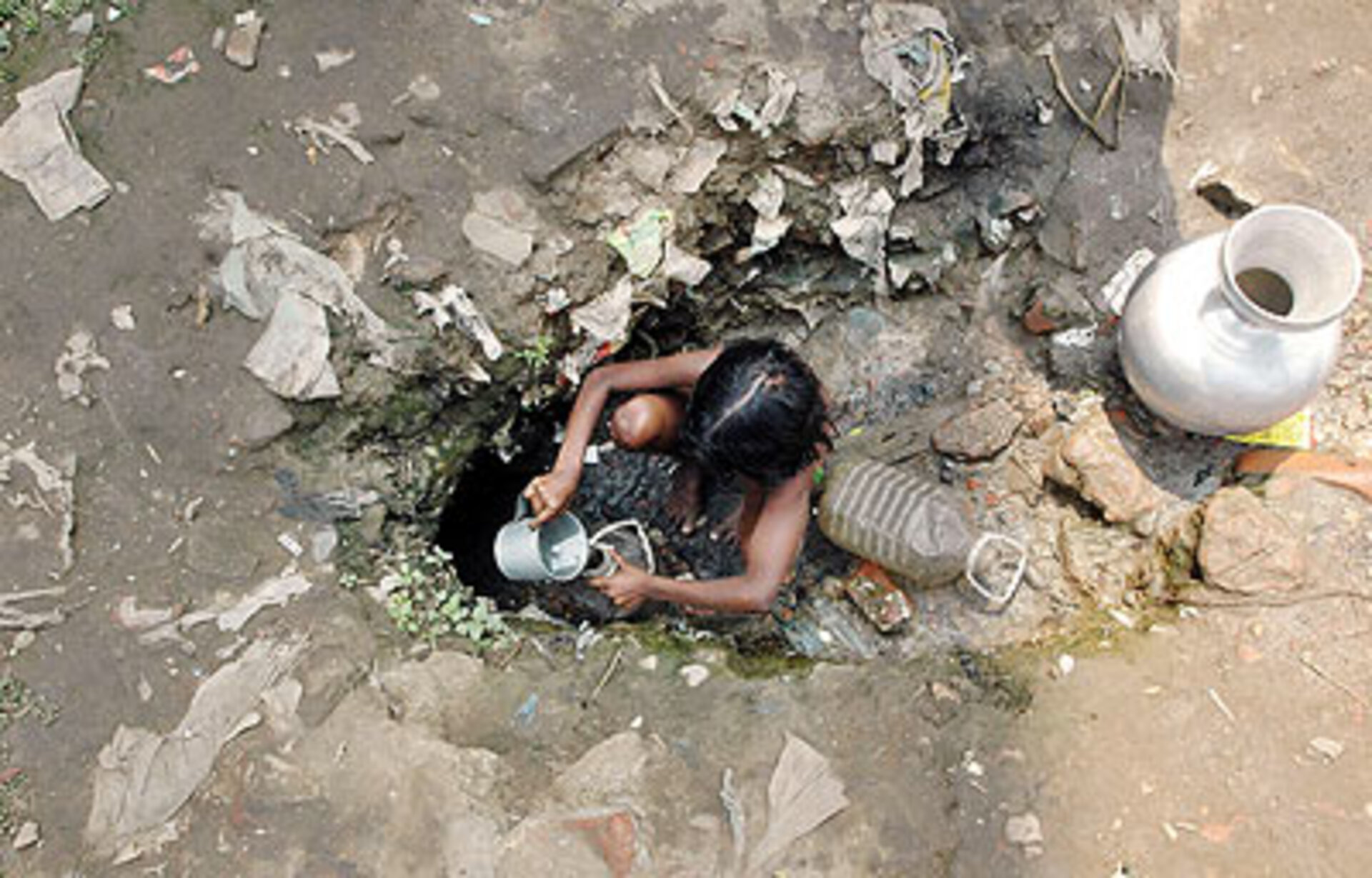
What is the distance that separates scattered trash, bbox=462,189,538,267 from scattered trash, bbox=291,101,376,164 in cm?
32

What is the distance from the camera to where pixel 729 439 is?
2357 millimetres

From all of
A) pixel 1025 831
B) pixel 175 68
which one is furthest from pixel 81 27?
pixel 1025 831

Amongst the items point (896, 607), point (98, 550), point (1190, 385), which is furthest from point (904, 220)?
point (98, 550)

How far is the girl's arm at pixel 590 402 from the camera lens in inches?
104

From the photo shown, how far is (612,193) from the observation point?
2875 mm

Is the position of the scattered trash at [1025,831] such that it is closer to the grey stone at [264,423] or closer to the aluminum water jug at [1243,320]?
the aluminum water jug at [1243,320]

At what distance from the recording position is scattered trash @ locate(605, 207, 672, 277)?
9.50 feet

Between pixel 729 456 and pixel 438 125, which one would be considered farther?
pixel 438 125

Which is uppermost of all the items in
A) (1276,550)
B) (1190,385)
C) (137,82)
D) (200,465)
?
(137,82)

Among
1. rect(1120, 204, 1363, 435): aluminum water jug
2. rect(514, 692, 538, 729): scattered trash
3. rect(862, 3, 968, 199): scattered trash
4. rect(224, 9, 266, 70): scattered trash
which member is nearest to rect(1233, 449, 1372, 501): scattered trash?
rect(1120, 204, 1363, 435): aluminum water jug

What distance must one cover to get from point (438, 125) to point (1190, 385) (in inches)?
88.0

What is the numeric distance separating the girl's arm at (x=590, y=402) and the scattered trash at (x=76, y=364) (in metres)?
1.15

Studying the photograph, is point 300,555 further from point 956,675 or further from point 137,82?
point 956,675

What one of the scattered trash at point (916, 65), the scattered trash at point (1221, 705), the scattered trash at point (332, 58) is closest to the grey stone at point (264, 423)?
the scattered trash at point (332, 58)
